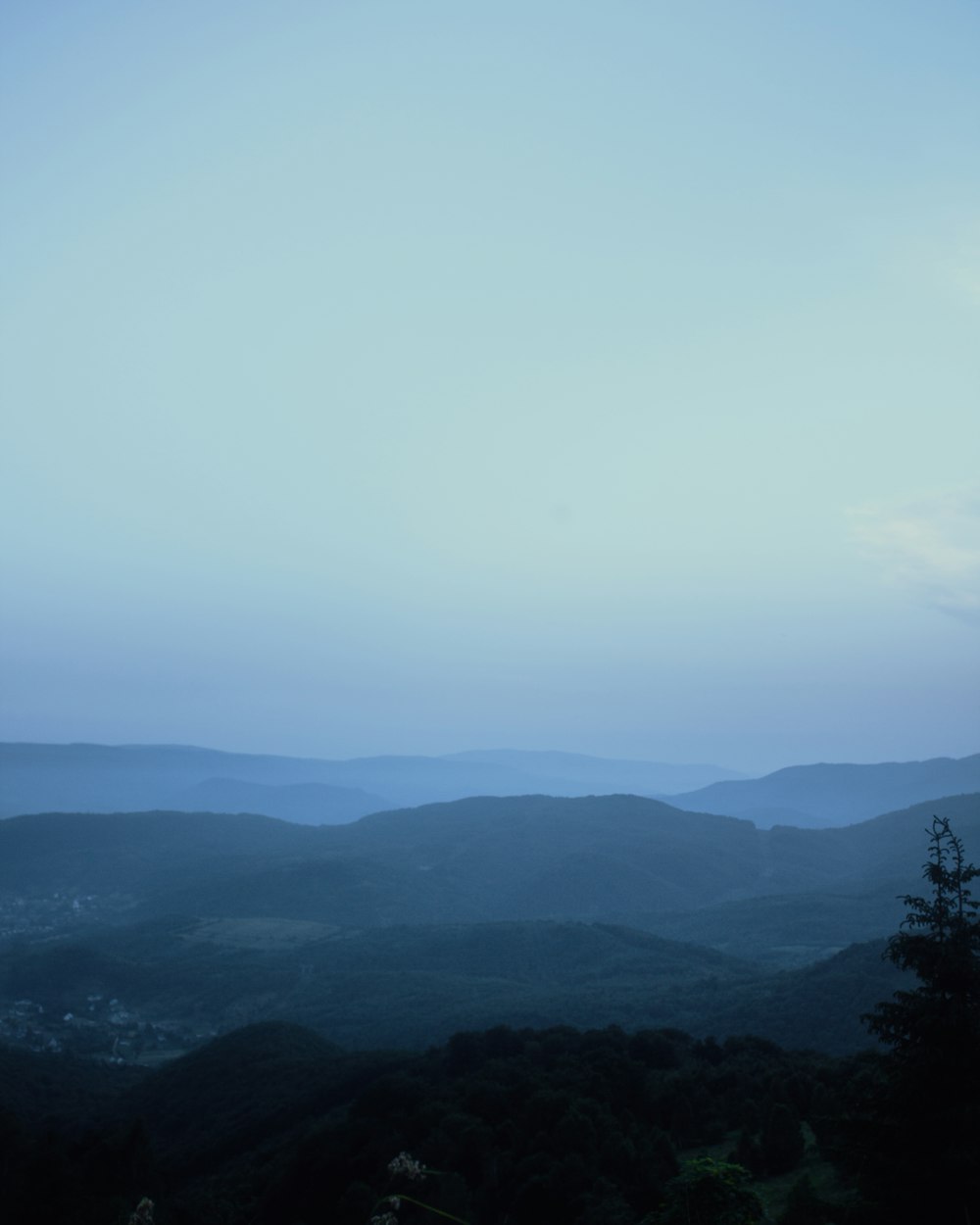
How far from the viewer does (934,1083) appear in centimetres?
875

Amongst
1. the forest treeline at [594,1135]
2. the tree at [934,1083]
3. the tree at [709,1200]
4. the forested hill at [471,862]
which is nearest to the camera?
the tree at [709,1200]

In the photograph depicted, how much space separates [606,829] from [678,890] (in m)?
28.3

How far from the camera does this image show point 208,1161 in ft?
96.6

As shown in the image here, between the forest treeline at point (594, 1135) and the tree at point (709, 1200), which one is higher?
the tree at point (709, 1200)

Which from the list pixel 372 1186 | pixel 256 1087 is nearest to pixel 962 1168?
pixel 372 1186

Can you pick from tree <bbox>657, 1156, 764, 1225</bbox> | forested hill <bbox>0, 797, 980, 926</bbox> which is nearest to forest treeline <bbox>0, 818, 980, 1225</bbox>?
tree <bbox>657, 1156, 764, 1225</bbox>

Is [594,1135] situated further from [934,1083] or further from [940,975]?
[940,975]

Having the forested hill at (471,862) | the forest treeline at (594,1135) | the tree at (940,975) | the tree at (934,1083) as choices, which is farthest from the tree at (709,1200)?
the forested hill at (471,862)

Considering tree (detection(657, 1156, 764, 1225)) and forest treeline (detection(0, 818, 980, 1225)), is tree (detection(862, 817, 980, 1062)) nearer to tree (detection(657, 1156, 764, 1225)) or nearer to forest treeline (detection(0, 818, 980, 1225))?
forest treeline (detection(0, 818, 980, 1225))

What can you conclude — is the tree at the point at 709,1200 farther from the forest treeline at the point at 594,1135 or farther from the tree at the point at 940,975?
the tree at the point at 940,975

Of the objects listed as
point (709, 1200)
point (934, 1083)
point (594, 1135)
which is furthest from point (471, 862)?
point (709, 1200)

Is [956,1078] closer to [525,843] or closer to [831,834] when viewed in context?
[525,843]

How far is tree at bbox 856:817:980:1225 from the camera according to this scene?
27.6 ft

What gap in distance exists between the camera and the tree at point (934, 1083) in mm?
8406
